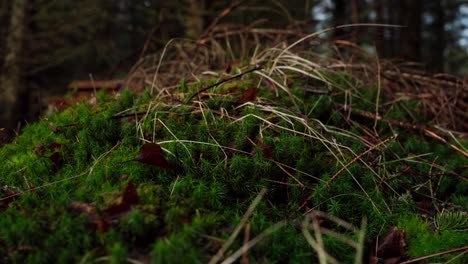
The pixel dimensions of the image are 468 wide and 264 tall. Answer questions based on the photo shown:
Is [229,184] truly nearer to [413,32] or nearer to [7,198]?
[7,198]

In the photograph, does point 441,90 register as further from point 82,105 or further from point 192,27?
point 192,27

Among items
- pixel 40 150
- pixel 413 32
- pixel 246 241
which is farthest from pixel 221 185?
pixel 413 32

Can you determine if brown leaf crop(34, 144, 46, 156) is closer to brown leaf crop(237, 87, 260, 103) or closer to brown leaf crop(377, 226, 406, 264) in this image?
brown leaf crop(237, 87, 260, 103)

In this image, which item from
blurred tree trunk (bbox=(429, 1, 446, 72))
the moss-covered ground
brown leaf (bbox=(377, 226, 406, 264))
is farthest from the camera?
blurred tree trunk (bbox=(429, 1, 446, 72))

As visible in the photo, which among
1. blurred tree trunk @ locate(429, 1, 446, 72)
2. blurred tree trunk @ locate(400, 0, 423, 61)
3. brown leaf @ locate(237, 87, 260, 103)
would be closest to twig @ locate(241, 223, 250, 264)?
brown leaf @ locate(237, 87, 260, 103)

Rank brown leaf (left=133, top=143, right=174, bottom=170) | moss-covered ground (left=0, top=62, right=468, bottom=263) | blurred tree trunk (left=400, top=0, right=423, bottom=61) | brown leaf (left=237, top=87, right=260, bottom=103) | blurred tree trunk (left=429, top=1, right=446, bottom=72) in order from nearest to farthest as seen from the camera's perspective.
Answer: moss-covered ground (left=0, top=62, right=468, bottom=263)
brown leaf (left=133, top=143, right=174, bottom=170)
brown leaf (left=237, top=87, right=260, bottom=103)
blurred tree trunk (left=400, top=0, right=423, bottom=61)
blurred tree trunk (left=429, top=1, right=446, bottom=72)

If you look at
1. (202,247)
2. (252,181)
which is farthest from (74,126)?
(202,247)
